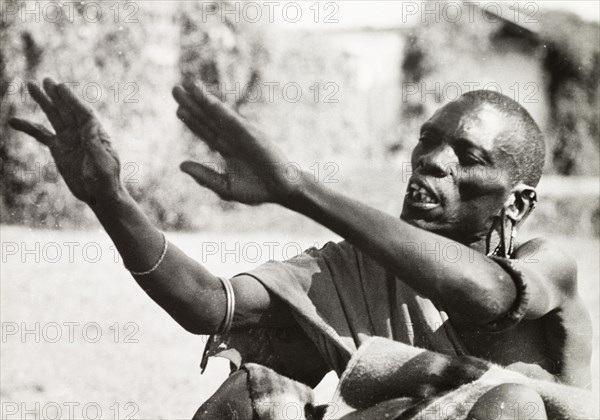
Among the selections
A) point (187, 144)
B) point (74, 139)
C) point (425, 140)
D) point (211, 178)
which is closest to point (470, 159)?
point (425, 140)

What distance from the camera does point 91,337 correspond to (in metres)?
6.22

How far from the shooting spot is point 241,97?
958cm

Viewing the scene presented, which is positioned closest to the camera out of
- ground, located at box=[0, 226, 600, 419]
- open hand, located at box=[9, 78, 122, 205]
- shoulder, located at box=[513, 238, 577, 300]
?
open hand, located at box=[9, 78, 122, 205]

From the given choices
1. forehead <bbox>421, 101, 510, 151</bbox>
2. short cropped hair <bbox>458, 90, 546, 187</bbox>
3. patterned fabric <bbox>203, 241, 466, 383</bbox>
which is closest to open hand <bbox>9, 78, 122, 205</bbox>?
patterned fabric <bbox>203, 241, 466, 383</bbox>

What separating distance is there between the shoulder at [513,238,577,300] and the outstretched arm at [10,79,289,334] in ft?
2.41

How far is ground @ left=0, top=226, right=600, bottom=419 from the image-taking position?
498 centimetres

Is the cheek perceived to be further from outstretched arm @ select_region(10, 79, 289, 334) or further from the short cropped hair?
outstretched arm @ select_region(10, 79, 289, 334)

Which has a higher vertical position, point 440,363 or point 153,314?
point 440,363

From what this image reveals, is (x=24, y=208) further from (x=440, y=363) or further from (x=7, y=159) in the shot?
(x=440, y=363)

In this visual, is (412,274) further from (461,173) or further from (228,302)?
(228,302)

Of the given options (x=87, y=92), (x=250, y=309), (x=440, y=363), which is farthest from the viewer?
(x=87, y=92)

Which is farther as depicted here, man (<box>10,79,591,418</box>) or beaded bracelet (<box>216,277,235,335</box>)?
beaded bracelet (<box>216,277,235,335</box>)

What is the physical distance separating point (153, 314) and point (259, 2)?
12.3ft

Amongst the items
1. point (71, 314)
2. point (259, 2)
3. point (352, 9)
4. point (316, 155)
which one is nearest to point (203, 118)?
point (71, 314)
